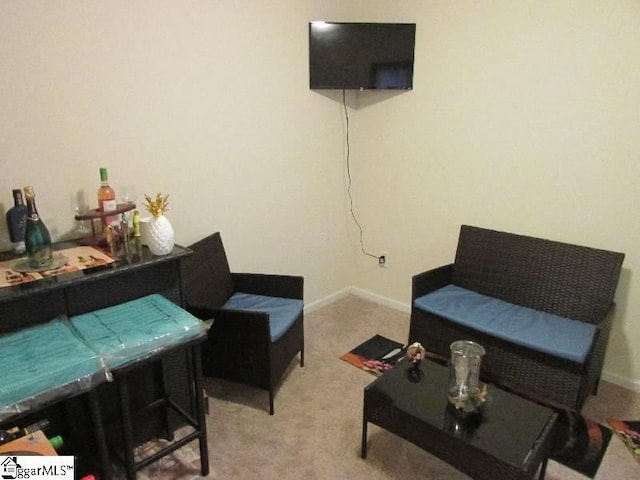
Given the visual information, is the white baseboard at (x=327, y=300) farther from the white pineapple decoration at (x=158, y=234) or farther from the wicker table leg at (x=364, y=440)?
the white pineapple decoration at (x=158, y=234)

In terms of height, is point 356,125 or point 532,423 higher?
point 356,125

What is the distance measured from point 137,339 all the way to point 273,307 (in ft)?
3.53

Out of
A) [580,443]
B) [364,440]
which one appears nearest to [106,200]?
[364,440]

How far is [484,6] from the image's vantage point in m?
2.63

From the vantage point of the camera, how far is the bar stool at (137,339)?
1.46 meters

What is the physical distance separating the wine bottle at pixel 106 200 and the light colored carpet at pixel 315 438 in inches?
43.9

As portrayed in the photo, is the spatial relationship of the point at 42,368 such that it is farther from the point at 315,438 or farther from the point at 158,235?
the point at 315,438

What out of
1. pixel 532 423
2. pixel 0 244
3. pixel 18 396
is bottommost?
pixel 532 423

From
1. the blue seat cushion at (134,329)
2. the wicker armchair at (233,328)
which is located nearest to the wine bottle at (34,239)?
the blue seat cushion at (134,329)

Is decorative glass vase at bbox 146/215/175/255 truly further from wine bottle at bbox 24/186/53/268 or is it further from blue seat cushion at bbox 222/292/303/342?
blue seat cushion at bbox 222/292/303/342

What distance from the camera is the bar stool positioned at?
1.46 metres

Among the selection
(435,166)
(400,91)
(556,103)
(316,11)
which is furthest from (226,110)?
(556,103)

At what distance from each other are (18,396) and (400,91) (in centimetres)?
291

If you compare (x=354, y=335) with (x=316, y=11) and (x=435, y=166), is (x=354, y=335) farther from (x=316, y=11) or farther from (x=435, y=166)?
(x=316, y=11)
